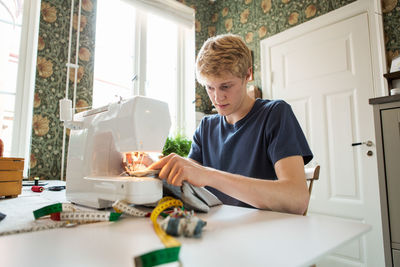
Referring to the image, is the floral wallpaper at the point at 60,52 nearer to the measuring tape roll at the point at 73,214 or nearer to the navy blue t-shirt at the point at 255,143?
the navy blue t-shirt at the point at 255,143

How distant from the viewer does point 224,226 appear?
556 millimetres

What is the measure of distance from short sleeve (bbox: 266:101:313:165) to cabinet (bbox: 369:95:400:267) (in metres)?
0.63

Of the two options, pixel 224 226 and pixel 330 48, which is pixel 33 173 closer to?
pixel 224 226

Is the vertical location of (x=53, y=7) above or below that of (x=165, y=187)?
above

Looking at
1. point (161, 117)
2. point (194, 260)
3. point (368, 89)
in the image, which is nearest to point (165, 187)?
point (161, 117)

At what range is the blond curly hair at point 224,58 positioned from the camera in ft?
3.48

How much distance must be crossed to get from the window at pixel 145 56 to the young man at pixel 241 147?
1315 mm

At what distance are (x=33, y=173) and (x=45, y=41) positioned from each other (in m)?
1.05

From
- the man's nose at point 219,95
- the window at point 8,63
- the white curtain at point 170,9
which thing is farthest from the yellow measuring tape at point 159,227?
the white curtain at point 170,9

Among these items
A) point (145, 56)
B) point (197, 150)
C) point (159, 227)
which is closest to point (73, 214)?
point (159, 227)

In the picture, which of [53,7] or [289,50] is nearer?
[53,7]

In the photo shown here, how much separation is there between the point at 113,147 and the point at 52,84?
64.5 inches

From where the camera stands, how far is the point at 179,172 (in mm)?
718

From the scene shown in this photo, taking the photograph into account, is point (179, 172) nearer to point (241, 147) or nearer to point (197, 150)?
point (241, 147)
